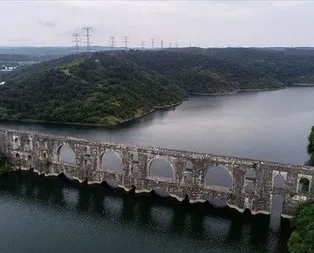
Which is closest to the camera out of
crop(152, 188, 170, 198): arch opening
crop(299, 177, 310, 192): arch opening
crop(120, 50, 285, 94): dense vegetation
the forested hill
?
crop(299, 177, 310, 192): arch opening

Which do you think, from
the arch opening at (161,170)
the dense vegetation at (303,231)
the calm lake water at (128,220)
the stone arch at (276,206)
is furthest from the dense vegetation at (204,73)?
the dense vegetation at (303,231)

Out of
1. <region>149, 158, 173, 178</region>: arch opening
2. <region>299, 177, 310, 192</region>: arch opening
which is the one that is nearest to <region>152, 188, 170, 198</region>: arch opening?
<region>149, 158, 173, 178</region>: arch opening

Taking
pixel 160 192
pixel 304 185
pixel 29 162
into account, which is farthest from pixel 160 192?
pixel 29 162

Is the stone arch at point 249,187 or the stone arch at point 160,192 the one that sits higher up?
the stone arch at point 249,187

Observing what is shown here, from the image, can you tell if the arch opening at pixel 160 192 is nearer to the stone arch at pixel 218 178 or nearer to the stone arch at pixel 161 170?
the stone arch at pixel 161 170

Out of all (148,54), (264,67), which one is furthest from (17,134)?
(264,67)

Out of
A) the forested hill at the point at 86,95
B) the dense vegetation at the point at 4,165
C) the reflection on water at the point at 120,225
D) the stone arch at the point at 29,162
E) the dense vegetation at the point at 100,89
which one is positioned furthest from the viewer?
the dense vegetation at the point at 100,89

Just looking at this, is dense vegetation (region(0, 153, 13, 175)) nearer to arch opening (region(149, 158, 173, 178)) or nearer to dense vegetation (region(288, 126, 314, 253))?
arch opening (region(149, 158, 173, 178))
